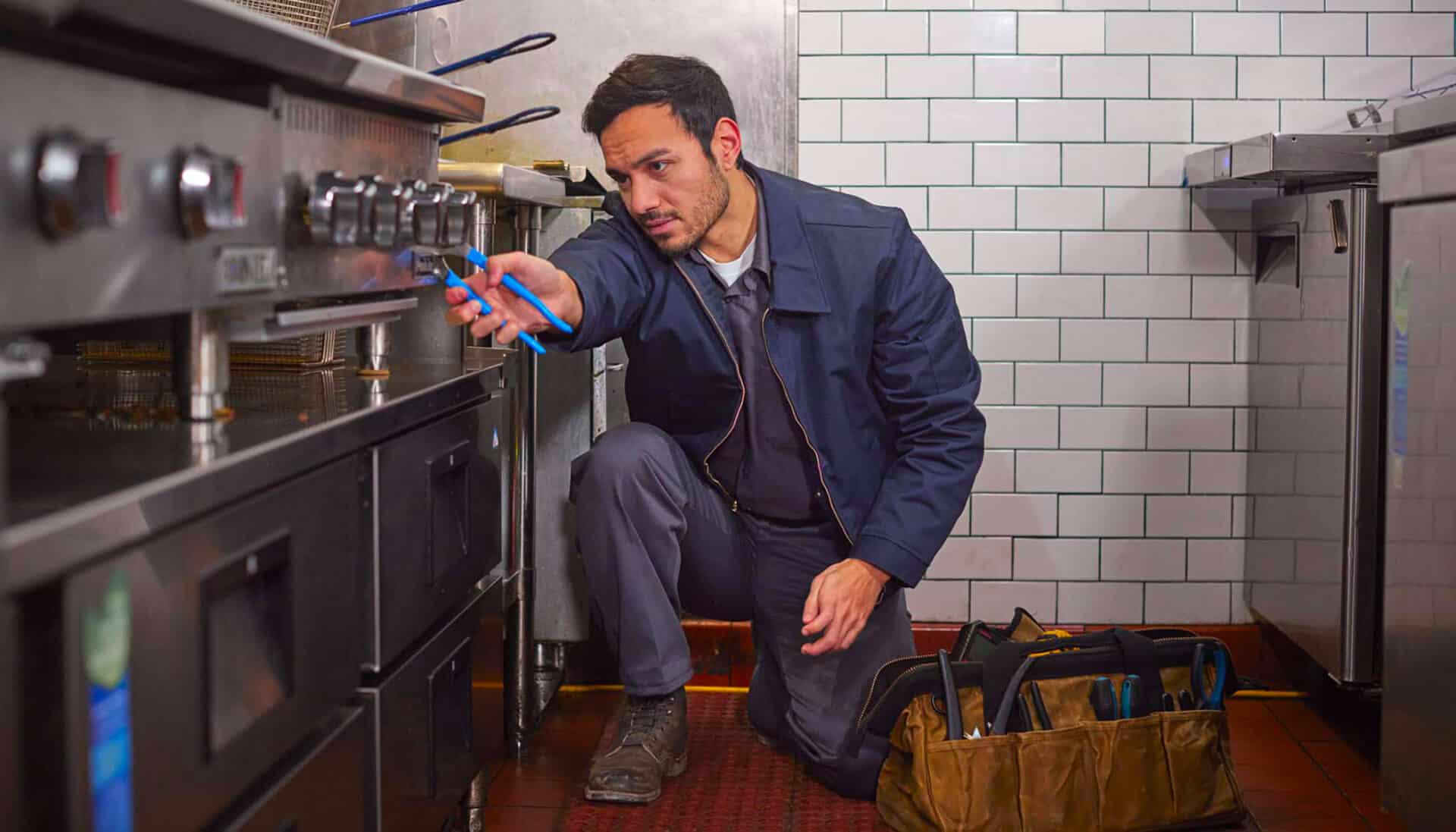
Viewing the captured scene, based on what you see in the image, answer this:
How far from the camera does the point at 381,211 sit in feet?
4.31

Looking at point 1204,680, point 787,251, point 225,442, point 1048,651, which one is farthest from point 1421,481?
point 225,442

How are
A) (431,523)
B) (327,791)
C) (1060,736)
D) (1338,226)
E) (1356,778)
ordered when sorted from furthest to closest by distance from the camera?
(1338,226) < (1356,778) < (1060,736) < (431,523) < (327,791)

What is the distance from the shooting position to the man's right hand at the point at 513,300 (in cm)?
162

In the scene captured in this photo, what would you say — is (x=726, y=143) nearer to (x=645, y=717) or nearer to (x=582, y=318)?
(x=582, y=318)

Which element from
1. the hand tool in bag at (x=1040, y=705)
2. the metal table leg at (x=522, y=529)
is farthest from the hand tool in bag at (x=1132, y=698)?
the metal table leg at (x=522, y=529)

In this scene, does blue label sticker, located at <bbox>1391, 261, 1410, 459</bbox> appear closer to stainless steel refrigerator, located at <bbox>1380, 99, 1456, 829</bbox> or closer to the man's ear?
stainless steel refrigerator, located at <bbox>1380, 99, 1456, 829</bbox>

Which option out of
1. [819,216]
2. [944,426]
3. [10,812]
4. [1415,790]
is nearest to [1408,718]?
[1415,790]

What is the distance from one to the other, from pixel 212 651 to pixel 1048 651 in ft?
4.58

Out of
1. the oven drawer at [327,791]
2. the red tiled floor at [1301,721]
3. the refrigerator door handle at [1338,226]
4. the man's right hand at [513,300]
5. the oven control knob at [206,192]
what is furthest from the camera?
the red tiled floor at [1301,721]

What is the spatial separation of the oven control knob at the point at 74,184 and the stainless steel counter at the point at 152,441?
17cm

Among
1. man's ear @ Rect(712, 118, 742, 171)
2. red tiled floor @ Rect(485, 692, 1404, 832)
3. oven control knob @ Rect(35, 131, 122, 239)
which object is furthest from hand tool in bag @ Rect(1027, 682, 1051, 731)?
oven control knob @ Rect(35, 131, 122, 239)

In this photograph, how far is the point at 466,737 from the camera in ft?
5.59

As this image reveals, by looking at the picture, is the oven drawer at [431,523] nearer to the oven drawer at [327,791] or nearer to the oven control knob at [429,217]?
the oven drawer at [327,791]

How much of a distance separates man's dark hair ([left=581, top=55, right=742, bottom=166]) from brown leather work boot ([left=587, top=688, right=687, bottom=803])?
35.5 inches
